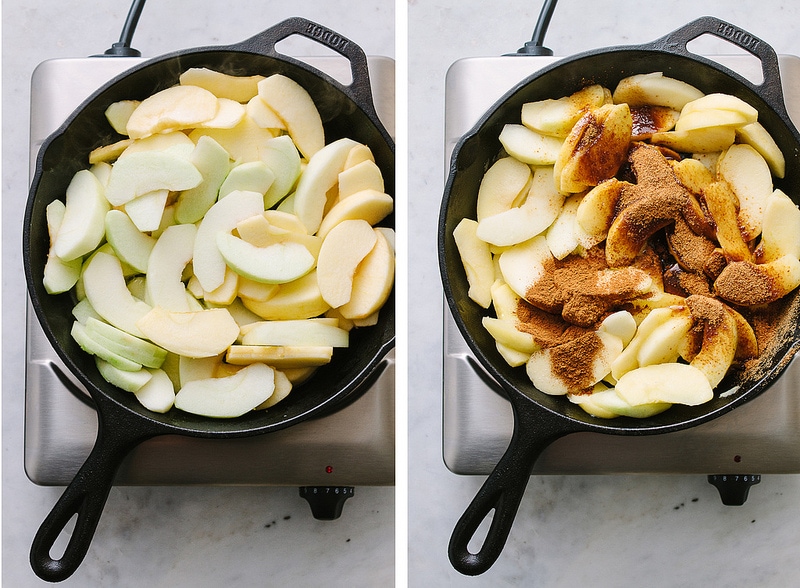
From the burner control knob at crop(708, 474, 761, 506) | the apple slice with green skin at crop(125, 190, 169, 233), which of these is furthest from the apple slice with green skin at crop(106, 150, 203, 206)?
the burner control knob at crop(708, 474, 761, 506)

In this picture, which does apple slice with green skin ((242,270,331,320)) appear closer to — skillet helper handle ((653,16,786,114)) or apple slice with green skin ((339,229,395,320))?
apple slice with green skin ((339,229,395,320))

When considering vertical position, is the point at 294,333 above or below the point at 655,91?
below

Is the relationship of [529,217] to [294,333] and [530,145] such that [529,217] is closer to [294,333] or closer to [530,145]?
[530,145]

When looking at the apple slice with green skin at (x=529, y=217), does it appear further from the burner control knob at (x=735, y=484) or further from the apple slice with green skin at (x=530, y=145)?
the burner control knob at (x=735, y=484)

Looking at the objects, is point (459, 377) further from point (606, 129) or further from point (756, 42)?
point (756, 42)

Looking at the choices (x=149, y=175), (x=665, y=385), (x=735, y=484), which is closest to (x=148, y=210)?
(x=149, y=175)

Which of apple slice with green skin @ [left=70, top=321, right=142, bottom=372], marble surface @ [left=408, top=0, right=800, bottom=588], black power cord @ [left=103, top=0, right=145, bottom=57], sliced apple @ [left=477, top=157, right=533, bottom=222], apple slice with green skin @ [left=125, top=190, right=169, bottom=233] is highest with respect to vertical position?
black power cord @ [left=103, top=0, right=145, bottom=57]
